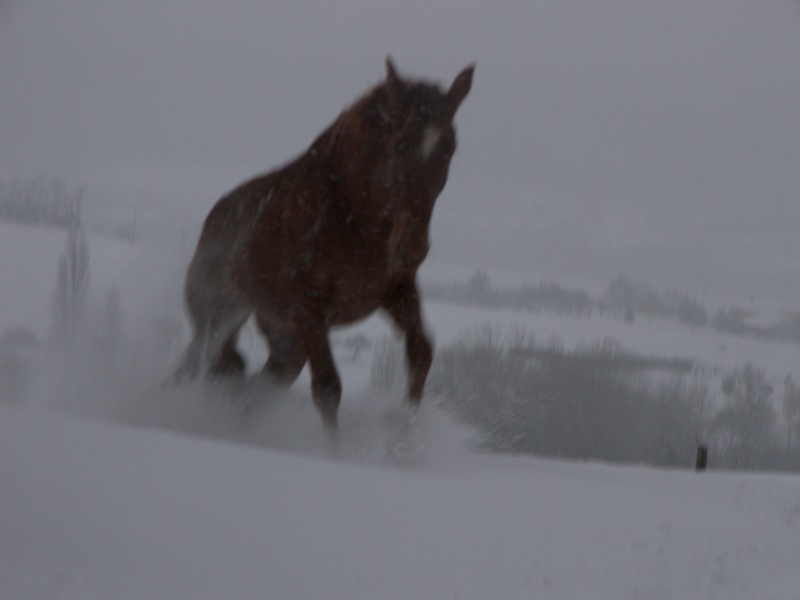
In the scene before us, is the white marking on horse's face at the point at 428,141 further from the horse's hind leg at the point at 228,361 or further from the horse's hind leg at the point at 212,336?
the horse's hind leg at the point at 228,361

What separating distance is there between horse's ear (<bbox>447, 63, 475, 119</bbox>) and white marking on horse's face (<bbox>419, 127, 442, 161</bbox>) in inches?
7.8

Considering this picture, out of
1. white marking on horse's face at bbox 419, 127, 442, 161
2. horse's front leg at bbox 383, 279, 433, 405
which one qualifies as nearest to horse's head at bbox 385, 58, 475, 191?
white marking on horse's face at bbox 419, 127, 442, 161

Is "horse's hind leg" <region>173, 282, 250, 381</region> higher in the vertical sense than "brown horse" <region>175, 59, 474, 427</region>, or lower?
lower

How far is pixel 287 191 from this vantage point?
5.79m

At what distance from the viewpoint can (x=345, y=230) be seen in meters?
5.36

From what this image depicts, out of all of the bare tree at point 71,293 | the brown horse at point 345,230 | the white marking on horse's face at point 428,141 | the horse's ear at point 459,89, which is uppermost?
the horse's ear at point 459,89

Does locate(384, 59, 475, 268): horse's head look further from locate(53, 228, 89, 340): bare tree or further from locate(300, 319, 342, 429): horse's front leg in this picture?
locate(53, 228, 89, 340): bare tree

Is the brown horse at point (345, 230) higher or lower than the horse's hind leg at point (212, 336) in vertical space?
higher

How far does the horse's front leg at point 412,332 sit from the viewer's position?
5590 millimetres

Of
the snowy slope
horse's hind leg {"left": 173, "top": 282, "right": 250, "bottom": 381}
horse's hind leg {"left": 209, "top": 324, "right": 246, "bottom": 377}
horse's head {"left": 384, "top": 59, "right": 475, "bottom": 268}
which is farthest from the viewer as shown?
horse's hind leg {"left": 209, "top": 324, "right": 246, "bottom": 377}

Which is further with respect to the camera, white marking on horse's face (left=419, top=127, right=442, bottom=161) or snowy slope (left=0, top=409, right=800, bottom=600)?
white marking on horse's face (left=419, top=127, right=442, bottom=161)

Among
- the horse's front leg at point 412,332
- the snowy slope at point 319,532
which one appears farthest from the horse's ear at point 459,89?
the snowy slope at point 319,532

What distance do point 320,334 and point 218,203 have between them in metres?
1.82

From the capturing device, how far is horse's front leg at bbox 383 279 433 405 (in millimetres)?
5590
